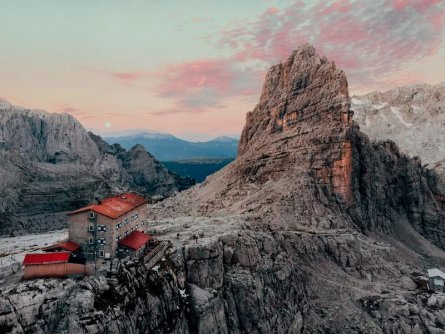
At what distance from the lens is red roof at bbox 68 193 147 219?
6444cm

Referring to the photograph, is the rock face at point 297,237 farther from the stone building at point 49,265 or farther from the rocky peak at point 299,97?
the stone building at point 49,265

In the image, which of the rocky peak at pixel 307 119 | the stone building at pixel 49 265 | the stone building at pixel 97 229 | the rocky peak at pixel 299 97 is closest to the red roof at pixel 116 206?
the stone building at pixel 97 229

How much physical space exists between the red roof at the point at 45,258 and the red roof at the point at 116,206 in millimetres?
9313

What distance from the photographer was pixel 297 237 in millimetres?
104562

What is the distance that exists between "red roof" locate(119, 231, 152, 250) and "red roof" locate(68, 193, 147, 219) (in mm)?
4258

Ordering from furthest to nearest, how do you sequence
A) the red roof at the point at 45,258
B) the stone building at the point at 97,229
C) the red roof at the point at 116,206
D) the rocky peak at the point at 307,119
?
the rocky peak at the point at 307,119 → the red roof at the point at 116,206 → the stone building at the point at 97,229 → the red roof at the point at 45,258

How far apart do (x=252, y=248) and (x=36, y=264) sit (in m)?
45.4

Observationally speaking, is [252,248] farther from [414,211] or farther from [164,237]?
[414,211]

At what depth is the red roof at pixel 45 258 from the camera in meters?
55.8

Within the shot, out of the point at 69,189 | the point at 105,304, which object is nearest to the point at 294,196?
the point at 105,304

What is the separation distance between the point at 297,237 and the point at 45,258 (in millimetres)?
65163

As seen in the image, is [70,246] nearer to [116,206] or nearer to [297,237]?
[116,206]

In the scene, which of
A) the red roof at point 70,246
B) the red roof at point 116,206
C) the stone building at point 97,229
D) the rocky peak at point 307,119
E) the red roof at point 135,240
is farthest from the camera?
the rocky peak at point 307,119

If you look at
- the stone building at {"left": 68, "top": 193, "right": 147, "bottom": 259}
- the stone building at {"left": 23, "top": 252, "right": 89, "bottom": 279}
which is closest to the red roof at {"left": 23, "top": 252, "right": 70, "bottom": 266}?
the stone building at {"left": 23, "top": 252, "right": 89, "bottom": 279}
